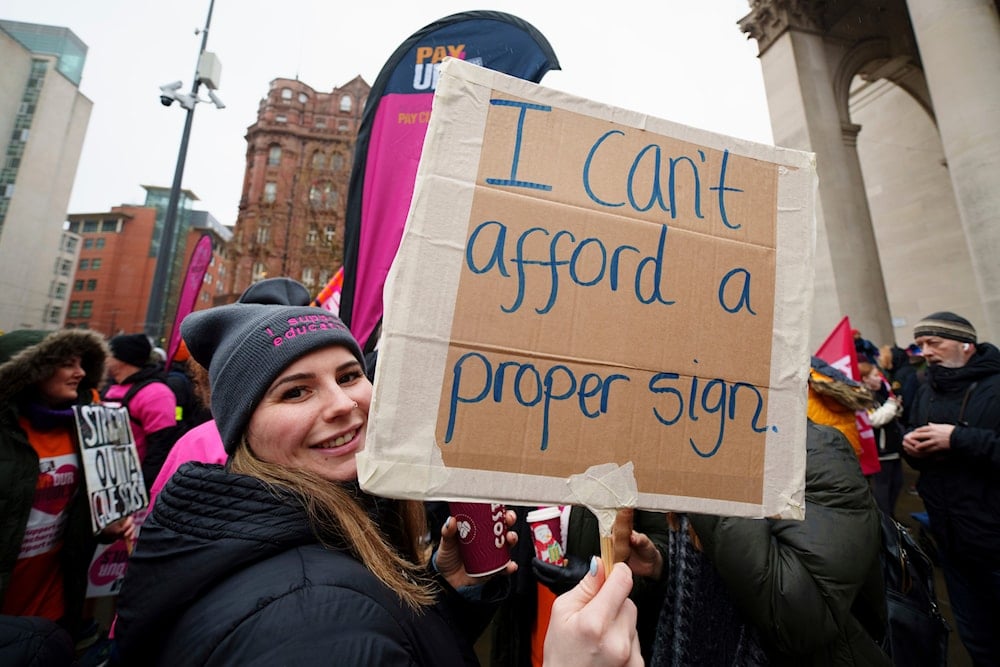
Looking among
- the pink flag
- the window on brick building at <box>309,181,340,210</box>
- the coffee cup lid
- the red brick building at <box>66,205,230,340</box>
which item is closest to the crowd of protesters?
the coffee cup lid

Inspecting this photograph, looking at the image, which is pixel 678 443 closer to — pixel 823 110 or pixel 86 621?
pixel 86 621

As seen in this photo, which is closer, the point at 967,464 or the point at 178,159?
the point at 967,464

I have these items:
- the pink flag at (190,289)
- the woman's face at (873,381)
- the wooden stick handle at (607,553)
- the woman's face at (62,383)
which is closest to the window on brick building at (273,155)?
the pink flag at (190,289)

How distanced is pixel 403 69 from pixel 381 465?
2576 mm

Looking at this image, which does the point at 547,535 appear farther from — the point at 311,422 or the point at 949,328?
the point at 949,328

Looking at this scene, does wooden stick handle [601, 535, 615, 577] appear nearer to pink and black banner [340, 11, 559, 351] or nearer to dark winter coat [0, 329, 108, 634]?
pink and black banner [340, 11, 559, 351]

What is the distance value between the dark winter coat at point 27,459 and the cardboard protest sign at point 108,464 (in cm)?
11

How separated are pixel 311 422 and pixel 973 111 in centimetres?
939

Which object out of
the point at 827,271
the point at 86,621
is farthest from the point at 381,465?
the point at 827,271

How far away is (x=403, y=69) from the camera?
2.79m

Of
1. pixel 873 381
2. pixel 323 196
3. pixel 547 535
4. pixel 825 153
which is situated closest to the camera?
pixel 547 535

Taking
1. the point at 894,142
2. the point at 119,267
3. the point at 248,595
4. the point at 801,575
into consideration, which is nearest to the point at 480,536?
the point at 248,595

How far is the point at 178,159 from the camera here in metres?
8.12

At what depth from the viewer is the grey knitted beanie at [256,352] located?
1341mm
